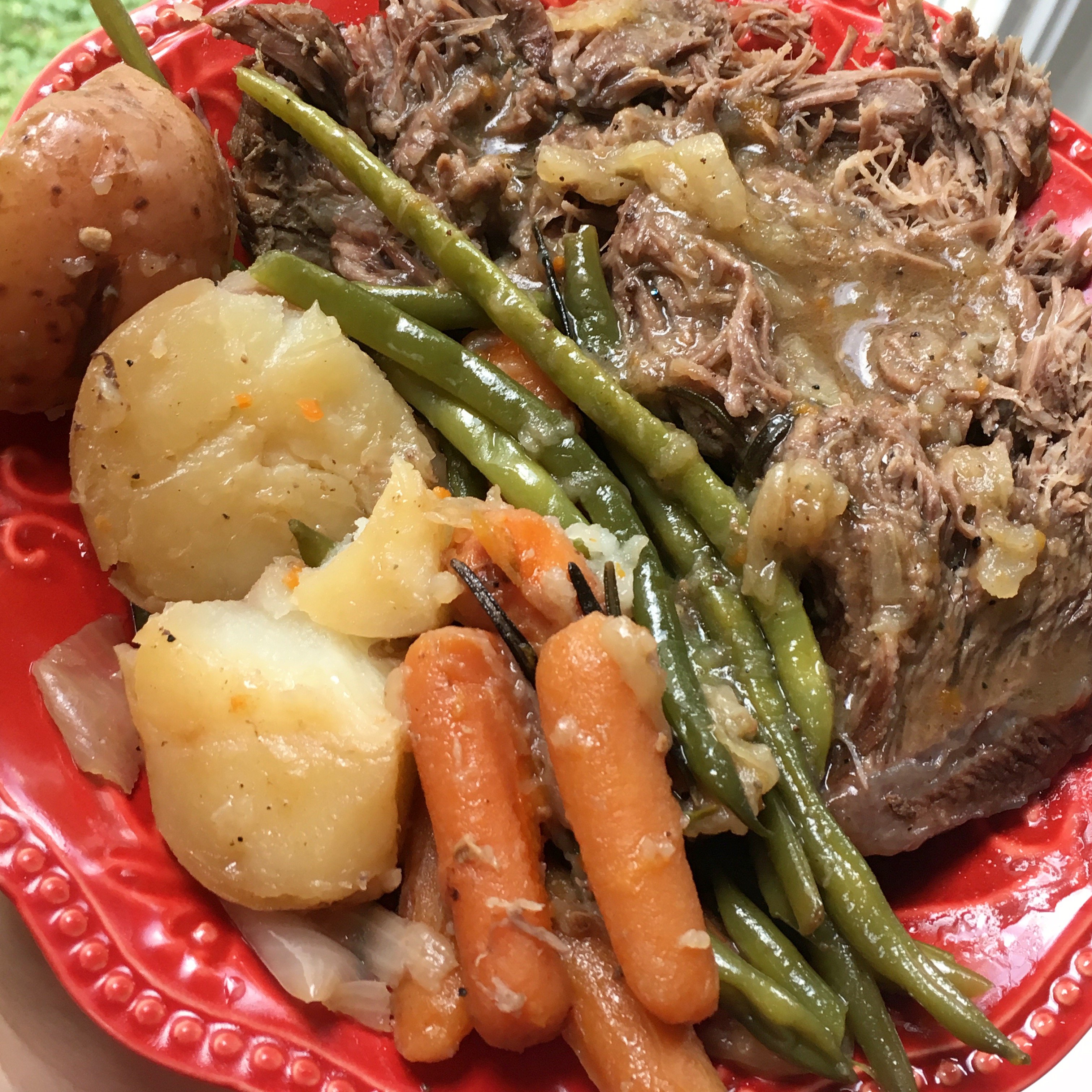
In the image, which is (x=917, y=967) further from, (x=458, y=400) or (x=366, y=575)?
(x=458, y=400)

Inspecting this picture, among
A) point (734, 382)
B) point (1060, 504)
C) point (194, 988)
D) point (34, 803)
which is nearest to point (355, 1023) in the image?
point (194, 988)

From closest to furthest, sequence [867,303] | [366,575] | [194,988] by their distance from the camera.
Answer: [194,988] < [366,575] < [867,303]

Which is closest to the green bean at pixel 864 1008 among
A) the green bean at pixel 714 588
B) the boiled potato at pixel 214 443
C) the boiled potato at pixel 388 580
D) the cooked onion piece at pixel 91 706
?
the green bean at pixel 714 588

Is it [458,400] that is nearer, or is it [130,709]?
[130,709]

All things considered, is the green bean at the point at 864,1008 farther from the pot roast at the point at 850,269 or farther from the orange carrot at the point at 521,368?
the orange carrot at the point at 521,368

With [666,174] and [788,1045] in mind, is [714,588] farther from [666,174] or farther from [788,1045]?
[666,174]

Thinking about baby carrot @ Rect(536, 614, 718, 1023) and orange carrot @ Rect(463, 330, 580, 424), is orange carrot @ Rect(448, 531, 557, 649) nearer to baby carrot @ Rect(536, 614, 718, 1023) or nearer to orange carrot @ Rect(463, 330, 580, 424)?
baby carrot @ Rect(536, 614, 718, 1023)

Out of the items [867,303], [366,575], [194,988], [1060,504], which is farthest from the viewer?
[867,303]
